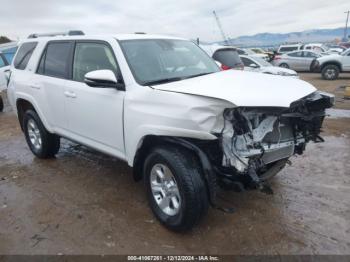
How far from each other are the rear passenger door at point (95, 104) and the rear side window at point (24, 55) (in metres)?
1.42

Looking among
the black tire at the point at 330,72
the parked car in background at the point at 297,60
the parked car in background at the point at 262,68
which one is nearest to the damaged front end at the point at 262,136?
the parked car in background at the point at 262,68

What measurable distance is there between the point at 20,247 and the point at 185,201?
1.70 m

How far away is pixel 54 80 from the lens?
478 cm

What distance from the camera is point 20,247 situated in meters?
3.31

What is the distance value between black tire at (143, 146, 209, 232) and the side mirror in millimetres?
877

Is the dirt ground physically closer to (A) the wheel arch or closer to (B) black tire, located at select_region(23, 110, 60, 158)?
(B) black tire, located at select_region(23, 110, 60, 158)

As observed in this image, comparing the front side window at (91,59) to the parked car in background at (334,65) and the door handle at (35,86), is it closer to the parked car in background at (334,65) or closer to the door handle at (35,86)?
the door handle at (35,86)

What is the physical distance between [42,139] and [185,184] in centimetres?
332

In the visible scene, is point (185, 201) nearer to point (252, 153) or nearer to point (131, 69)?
point (252, 153)

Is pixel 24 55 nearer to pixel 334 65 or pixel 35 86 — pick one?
pixel 35 86

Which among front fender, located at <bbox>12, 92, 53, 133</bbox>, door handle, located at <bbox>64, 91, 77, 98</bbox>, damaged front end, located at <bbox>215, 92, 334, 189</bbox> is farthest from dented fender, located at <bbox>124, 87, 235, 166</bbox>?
front fender, located at <bbox>12, 92, 53, 133</bbox>

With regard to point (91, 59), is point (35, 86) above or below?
below

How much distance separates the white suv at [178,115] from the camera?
3.00 metres

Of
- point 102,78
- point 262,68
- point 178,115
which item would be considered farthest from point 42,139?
point 262,68
